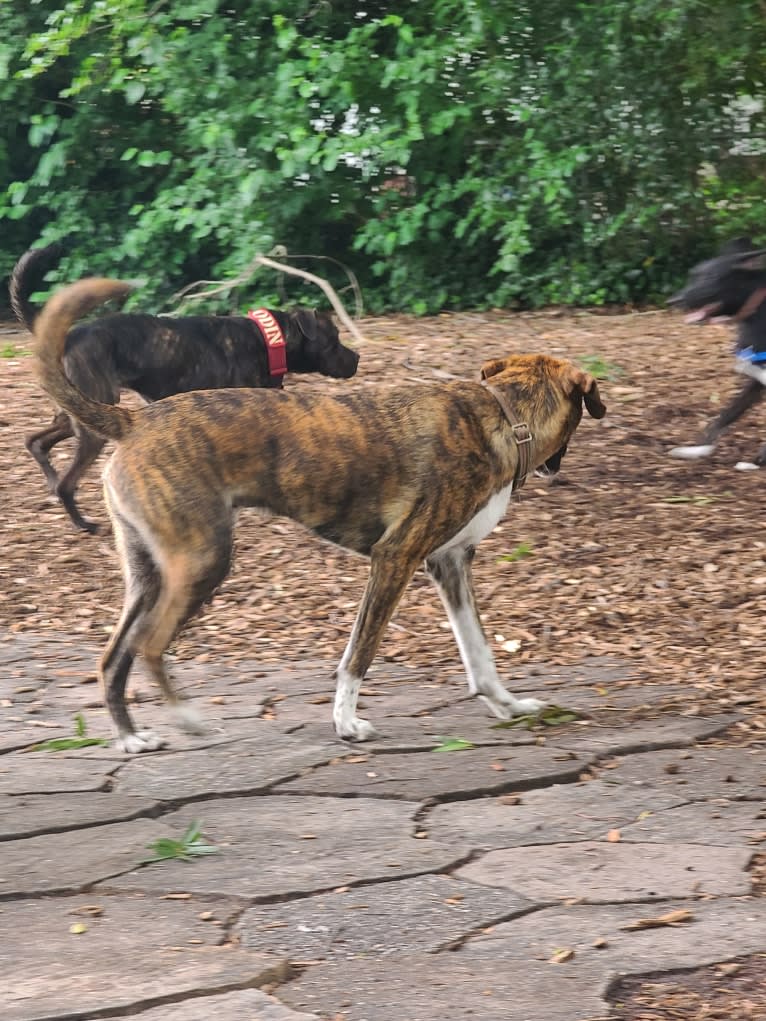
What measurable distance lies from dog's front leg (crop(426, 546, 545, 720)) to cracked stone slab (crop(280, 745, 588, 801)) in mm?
318

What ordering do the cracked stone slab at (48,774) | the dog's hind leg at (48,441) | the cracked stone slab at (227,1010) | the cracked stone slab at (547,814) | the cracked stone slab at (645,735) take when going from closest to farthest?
the cracked stone slab at (227,1010) → the cracked stone slab at (547,814) → the cracked stone slab at (48,774) → the cracked stone slab at (645,735) → the dog's hind leg at (48,441)

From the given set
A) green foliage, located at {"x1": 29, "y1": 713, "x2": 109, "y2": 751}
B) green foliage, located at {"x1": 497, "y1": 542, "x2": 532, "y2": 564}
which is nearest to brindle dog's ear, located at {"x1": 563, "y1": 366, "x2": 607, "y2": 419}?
green foliage, located at {"x1": 497, "y1": 542, "x2": 532, "y2": 564}

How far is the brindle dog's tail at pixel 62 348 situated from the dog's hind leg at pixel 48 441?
123 inches

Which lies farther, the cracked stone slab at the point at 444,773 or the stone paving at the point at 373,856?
the cracked stone slab at the point at 444,773

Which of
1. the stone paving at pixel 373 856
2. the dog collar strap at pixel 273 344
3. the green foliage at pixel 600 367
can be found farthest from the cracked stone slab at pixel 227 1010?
the green foliage at pixel 600 367

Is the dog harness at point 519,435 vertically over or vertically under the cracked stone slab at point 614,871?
over

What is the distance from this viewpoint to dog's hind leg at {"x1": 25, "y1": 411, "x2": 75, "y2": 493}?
8.02 meters

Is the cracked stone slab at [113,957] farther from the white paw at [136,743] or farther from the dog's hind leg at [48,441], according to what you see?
the dog's hind leg at [48,441]

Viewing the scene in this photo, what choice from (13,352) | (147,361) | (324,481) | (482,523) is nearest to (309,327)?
(147,361)

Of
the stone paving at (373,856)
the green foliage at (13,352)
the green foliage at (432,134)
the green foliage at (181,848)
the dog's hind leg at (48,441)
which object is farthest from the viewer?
the green foliage at (432,134)

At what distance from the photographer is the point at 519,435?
5293mm

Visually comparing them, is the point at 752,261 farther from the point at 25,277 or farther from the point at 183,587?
the point at 183,587

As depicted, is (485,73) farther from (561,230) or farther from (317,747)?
(317,747)

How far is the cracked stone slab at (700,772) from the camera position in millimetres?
4555
